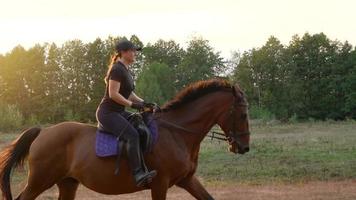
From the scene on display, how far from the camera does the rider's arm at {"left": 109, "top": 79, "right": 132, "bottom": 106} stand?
8406 mm

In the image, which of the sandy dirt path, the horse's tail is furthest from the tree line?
the horse's tail

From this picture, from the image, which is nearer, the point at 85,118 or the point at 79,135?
the point at 79,135

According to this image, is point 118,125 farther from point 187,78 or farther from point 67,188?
point 187,78

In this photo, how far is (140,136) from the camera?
8.58 m

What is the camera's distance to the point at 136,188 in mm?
8734

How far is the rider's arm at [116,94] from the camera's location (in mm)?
8406

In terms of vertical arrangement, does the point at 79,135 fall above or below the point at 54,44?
below

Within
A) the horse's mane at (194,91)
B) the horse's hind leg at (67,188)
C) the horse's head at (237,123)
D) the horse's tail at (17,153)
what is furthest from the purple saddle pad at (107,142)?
the horse's tail at (17,153)

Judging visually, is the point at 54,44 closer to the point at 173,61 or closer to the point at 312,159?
the point at 173,61

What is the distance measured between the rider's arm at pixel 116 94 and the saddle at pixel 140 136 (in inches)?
16.0

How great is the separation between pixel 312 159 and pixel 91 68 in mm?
60964

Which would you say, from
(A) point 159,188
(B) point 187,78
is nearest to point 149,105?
(A) point 159,188

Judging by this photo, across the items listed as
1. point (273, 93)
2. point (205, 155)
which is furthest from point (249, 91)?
point (205, 155)

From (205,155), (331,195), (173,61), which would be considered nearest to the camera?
(331,195)
